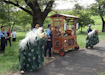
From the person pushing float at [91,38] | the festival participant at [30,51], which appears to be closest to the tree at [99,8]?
the person pushing float at [91,38]

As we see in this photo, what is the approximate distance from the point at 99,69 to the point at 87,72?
2.28 ft

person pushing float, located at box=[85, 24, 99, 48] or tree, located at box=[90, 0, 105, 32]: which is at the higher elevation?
tree, located at box=[90, 0, 105, 32]

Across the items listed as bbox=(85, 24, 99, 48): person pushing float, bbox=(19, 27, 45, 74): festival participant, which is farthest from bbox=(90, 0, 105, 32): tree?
bbox=(19, 27, 45, 74): festival participant

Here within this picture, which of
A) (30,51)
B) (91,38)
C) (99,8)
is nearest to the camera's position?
(30,51)

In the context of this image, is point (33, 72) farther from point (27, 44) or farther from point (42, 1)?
point (42, 1)

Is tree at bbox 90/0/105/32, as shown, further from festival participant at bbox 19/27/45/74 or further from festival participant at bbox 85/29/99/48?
festival participant at bbox 19/27/45/74

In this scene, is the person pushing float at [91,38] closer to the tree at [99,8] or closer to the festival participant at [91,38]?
the festival participant at [91,38]

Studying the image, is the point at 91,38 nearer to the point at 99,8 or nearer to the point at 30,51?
the point at 30,51

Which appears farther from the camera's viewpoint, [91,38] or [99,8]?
[99,8]

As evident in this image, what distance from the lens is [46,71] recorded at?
16.8 feet

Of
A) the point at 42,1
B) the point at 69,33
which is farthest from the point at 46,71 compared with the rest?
the point at 42,1

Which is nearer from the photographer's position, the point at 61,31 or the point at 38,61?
the point at 38,61

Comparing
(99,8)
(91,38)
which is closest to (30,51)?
(91,38)

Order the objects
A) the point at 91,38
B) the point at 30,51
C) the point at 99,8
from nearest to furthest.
A: 1. the point at 30,51
2. the point at 91,38
3. the point at 99,8
